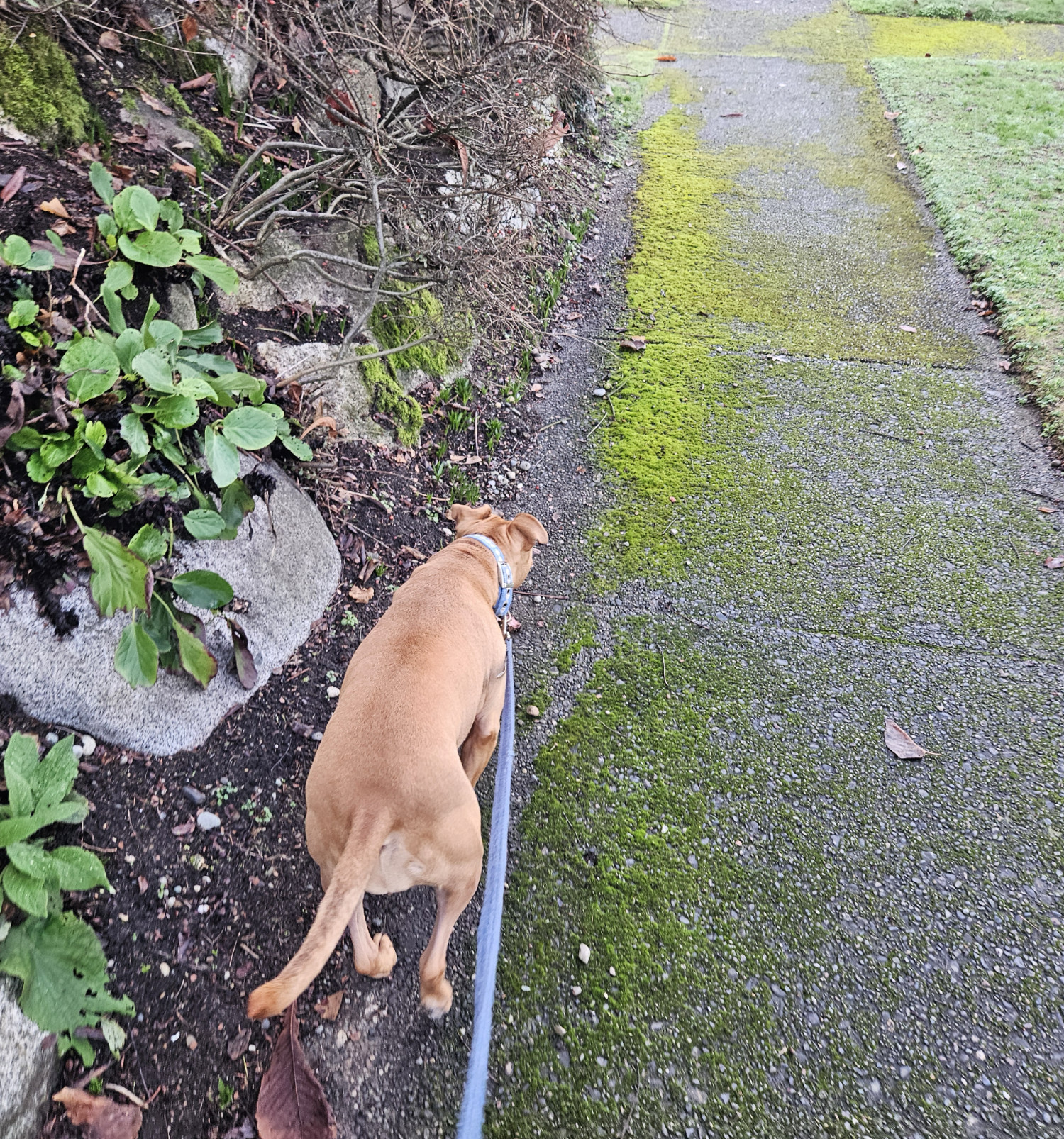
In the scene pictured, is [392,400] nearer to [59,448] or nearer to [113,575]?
[59,448]

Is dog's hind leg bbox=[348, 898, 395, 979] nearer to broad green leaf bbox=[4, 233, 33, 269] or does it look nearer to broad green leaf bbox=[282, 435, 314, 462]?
broad green leaf bbox=[282, 435, 314, 462]

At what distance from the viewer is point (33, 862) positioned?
6.08 feet

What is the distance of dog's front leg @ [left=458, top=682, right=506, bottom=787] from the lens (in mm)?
2883

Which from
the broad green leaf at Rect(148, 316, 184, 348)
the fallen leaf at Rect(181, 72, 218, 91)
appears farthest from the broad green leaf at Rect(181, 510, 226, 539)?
the fallen leaf at Rect(181, 72, 218, 91)

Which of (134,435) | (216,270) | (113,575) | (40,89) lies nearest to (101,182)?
(216,270)

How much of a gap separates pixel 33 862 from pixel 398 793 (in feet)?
3.05

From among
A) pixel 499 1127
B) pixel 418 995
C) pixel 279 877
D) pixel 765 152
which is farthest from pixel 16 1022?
pixel 765 152

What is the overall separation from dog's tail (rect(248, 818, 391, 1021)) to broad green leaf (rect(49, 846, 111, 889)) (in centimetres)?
55

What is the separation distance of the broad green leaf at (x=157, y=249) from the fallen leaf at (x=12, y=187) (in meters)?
0.41

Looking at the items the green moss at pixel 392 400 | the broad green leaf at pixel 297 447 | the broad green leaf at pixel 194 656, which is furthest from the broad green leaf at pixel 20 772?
the green moss at pixel 392 400

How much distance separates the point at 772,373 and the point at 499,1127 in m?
4.85

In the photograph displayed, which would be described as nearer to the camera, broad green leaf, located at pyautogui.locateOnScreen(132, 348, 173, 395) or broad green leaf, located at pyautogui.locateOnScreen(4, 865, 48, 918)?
broad green leaf, located at pyautogui.locateOnScreen(4, 865, 48, 918)

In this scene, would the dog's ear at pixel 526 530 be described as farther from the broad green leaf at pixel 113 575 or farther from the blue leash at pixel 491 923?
the broad green leaf at pixel 113 575

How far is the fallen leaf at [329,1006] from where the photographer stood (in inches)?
90.6
